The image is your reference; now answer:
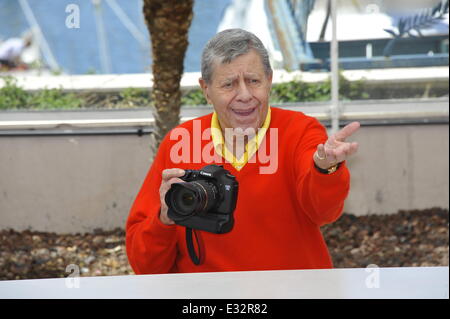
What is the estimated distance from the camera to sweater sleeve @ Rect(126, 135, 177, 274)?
1.85 metres

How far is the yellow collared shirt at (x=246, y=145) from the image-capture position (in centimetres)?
194

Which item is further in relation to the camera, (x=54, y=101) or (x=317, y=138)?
(x=54, y=101)

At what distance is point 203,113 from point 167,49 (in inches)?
32.7

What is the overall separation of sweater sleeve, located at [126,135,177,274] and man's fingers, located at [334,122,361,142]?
1.85 ft

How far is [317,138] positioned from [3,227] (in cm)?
268

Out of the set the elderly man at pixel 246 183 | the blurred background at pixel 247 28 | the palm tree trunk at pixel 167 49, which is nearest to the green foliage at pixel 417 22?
the blurred background at pixel 247 28

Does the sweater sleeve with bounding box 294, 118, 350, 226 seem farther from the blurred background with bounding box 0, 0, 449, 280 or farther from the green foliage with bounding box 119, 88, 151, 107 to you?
the green foliage with bounding box 119, 88, 151, 107

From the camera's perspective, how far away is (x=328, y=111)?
178 inches

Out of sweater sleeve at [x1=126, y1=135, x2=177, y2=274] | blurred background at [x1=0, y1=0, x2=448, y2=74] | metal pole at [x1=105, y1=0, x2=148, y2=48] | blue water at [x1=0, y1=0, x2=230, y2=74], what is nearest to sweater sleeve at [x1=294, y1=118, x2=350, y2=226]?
sweater sleeve at [x1=126, y1=135, x2=177, y2=274]

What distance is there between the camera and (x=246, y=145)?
1972mm

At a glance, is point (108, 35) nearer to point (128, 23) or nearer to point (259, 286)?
point (128, 23)

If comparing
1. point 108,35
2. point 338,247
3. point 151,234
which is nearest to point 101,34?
point 108,35

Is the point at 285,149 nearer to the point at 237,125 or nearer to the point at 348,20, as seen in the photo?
the point at 237,125
